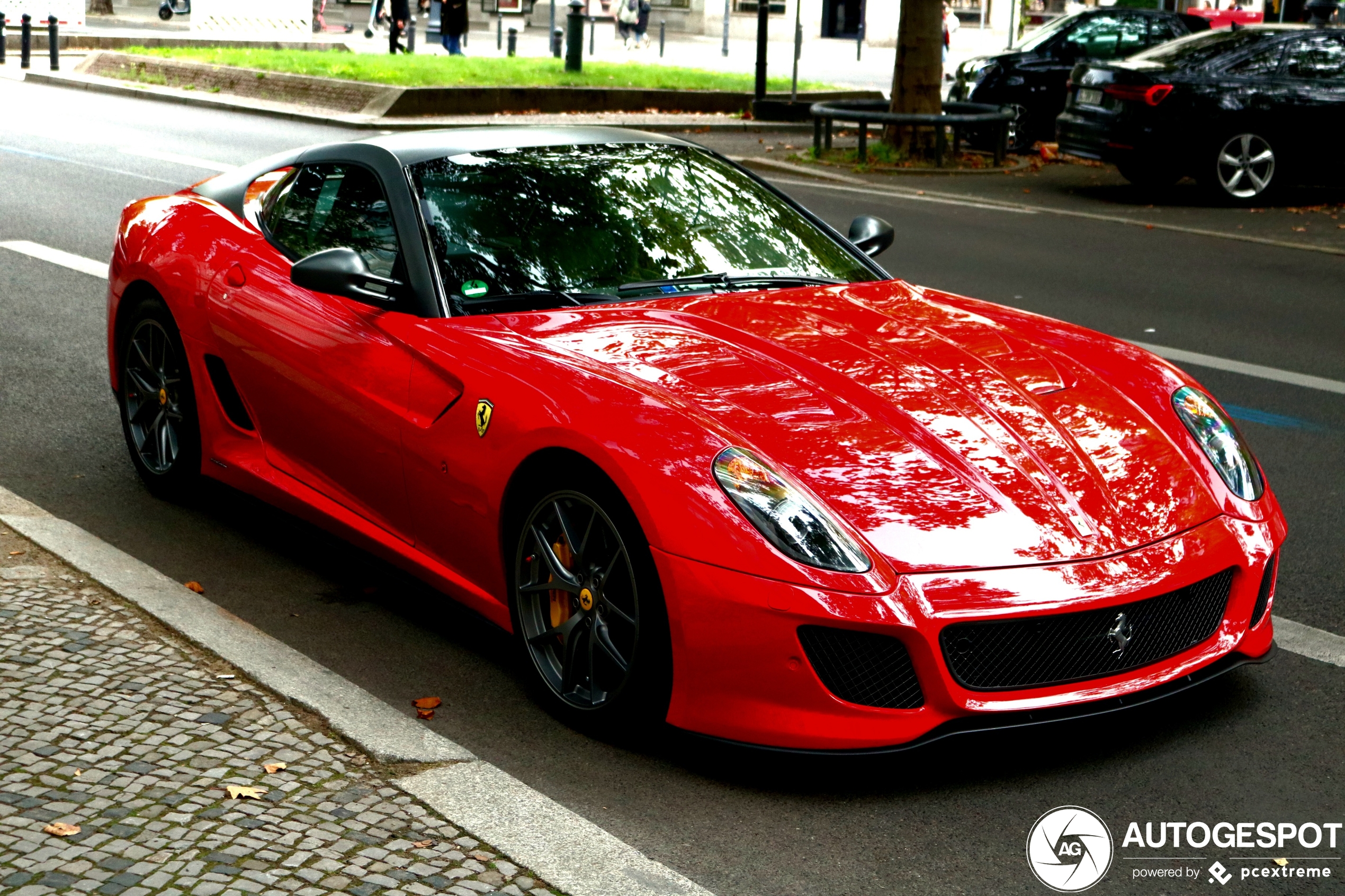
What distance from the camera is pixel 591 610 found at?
4195 millimetres

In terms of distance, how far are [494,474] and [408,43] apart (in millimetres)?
34966

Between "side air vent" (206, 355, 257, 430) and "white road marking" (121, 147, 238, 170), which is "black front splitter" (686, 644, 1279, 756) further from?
"white road marking" (121, 147, 238, 170)

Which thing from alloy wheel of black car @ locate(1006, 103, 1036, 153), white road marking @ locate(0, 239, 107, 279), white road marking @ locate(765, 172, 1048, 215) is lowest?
white road marking @ locate(0, 239, 107, 279)

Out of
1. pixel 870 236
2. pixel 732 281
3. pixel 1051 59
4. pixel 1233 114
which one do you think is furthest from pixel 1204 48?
pixel 732 281

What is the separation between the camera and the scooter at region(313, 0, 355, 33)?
4600 centimetres

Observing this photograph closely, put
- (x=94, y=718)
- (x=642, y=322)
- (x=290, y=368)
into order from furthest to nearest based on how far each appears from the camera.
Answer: (x=290, y=368) → (x=642, y=322) → (x=94, y=718)

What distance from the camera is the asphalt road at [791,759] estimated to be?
3725 mm

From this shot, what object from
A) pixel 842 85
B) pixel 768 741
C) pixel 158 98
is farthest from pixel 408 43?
pixel 768 741

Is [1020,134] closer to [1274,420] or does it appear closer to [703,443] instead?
[1274,420]

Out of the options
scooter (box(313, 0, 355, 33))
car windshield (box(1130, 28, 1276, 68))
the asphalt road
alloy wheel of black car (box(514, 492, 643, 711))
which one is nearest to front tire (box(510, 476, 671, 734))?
alloy wheel of black car (box(514, 492, 643, 711))

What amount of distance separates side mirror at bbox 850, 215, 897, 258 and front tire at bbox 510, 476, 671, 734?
205cm

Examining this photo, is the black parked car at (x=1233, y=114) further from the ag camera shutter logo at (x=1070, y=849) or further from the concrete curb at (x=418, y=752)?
the ag camera shutter logo at (x=1070, y=849)

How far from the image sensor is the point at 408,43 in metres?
37.8

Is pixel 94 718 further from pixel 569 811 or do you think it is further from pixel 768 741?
pixel 768 741
